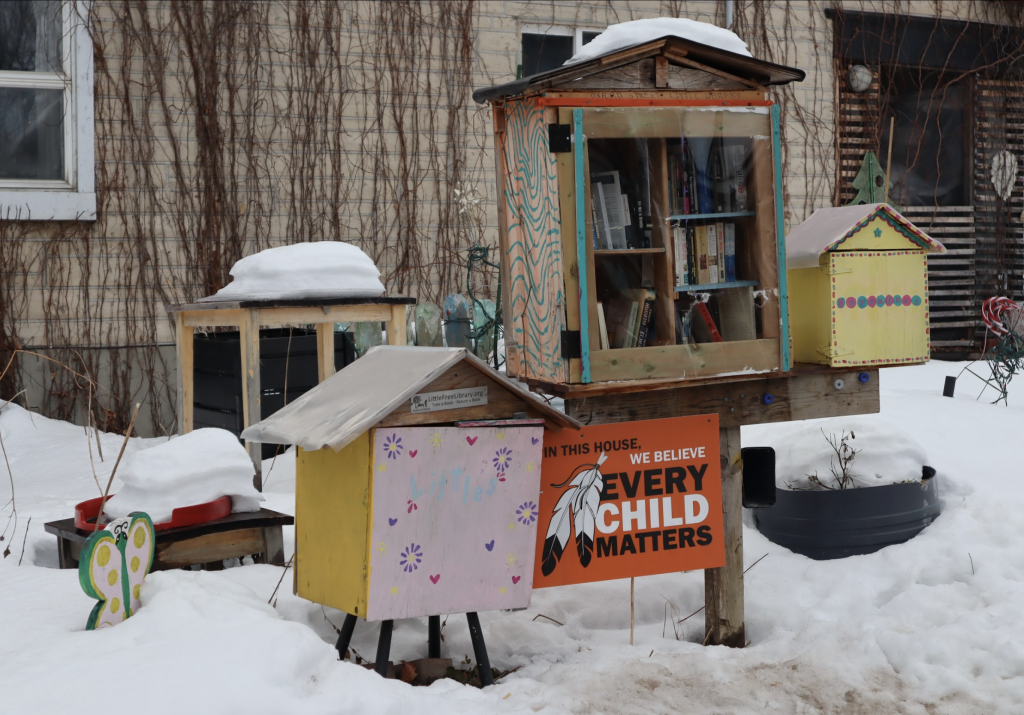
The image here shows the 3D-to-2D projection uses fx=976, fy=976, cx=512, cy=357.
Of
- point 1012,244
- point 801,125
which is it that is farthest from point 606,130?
point 1012,244

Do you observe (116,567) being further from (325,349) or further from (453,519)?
Result: (325,349)

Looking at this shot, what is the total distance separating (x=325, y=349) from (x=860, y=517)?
288cm

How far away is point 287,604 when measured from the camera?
3.21 metres

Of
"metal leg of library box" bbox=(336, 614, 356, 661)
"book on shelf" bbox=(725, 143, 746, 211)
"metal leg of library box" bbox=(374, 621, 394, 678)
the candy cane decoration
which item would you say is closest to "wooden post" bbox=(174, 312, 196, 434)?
"metal leg of library box" bbox=(336, 614, 356, 661)

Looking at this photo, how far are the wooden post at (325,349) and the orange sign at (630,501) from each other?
8.20 feet

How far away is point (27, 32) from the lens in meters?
6.55

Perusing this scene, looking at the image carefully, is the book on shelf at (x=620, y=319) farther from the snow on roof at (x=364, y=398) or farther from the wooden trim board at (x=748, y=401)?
the snow on roof at (x=364, y=398)

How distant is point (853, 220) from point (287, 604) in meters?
2.30

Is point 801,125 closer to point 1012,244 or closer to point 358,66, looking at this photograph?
point 1012,244

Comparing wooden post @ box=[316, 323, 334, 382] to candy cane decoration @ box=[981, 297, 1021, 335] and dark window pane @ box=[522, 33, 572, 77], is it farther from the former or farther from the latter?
candy cane decoration @ box=[981, 297, 1021, 335]

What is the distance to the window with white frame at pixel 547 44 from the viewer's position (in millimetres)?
7582

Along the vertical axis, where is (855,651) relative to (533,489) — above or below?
below

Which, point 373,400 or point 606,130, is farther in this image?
point 606,130

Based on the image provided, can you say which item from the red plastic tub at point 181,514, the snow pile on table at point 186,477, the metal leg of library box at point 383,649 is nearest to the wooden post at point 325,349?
the snow pile on table at point 186,477
